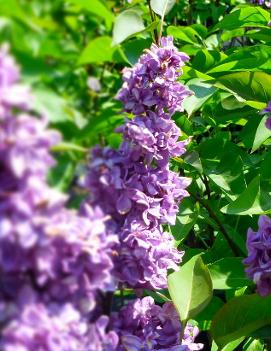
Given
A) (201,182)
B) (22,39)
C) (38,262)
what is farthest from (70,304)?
(201,182)

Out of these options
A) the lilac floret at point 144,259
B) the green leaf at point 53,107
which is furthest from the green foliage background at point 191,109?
the lilac floret at point 144,259

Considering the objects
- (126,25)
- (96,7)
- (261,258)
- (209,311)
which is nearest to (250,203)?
(261,258)

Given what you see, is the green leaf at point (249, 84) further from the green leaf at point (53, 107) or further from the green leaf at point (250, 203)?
the green leaf at point (53, 107)

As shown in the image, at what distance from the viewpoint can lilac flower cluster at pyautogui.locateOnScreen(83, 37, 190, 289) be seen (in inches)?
36.8

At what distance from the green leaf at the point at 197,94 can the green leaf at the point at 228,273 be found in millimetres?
317

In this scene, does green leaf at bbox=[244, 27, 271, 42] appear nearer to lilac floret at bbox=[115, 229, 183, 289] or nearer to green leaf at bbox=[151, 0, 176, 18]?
green leaf at bbox=[151, 0, 176, 18]

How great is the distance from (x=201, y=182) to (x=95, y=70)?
0.91 m

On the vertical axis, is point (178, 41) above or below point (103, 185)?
below

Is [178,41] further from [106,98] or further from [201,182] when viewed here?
[106,98]

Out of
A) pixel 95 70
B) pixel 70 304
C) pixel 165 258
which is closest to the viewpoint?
pixel 70 304

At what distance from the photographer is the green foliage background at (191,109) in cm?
77

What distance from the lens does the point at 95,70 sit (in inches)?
36.9

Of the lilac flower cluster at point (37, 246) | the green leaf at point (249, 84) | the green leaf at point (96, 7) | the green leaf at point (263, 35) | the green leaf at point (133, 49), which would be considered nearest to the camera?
the lilac flower cluster at point (37, 246)

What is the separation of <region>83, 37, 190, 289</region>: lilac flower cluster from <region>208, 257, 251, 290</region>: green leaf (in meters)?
0.25
